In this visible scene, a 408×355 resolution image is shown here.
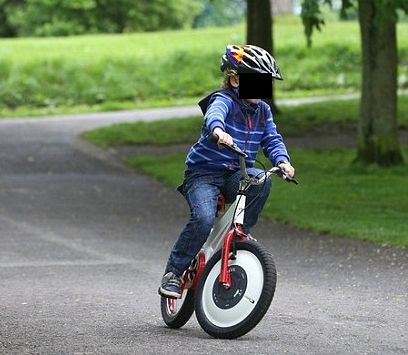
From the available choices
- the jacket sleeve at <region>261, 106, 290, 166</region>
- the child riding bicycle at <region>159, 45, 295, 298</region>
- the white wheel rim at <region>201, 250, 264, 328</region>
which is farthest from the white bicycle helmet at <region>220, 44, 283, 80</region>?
the white wheel rim at <region>201, 250, 264, 328</region>

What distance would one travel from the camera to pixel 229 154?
25.5 ft

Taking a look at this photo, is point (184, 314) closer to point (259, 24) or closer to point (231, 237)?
point (231, 237)

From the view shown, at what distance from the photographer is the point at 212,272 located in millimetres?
7680

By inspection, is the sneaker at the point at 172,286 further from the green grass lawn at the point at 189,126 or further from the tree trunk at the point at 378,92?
the green grass lawn at the point at 189,126

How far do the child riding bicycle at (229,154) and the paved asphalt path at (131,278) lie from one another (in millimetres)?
699

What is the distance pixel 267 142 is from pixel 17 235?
280 inches

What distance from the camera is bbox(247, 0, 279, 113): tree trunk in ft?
87.0

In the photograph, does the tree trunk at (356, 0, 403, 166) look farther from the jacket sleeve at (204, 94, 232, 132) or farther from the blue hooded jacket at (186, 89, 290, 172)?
the jacket sleeve at (204, 94, 232, 132)

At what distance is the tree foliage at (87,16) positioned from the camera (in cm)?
6203

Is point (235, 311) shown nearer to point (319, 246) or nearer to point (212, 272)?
point (212, 272)

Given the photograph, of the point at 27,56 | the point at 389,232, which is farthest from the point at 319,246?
the point at 27,56

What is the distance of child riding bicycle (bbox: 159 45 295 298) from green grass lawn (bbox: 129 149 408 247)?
5.57 m

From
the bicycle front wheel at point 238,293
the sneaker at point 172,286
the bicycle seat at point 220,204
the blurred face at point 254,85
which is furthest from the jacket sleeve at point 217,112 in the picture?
the sneaker at point 172,286

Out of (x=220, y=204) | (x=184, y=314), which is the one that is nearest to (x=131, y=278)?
(x=184, y=314)
